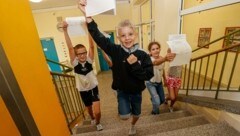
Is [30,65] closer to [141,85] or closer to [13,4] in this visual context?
[13,4]

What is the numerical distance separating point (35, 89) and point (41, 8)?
677 cm

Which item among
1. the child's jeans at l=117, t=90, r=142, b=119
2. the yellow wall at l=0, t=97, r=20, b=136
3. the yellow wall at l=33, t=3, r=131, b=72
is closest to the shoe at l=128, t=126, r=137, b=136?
the child's jeans at l=117, t=90, r=142, b=119

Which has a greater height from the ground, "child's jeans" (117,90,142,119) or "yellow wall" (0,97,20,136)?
"yellow wall" (0,97,20,136)

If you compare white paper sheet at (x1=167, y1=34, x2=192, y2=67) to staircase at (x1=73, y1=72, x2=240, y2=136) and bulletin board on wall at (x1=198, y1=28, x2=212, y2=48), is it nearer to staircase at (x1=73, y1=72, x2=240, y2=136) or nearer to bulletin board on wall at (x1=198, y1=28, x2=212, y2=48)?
staircase at (x1=73, y1=72, x2=240, y2=136)

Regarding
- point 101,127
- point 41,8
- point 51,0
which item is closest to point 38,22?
point 41,8

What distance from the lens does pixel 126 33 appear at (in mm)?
1426

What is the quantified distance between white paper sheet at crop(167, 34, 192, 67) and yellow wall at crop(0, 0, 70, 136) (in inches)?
57.8

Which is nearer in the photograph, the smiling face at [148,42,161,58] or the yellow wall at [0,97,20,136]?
the yellow wall at [0,97,20,136]

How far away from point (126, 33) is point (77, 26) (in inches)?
18.8

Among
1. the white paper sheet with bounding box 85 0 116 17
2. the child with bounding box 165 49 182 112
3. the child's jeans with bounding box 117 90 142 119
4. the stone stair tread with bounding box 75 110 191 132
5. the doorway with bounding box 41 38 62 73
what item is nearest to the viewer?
the white paper sheet with bounding box 85 0 116 17

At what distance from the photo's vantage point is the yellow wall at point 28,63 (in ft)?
3.18

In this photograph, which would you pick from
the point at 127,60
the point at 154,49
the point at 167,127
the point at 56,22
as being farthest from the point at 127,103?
the point at 56,22

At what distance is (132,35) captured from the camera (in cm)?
145

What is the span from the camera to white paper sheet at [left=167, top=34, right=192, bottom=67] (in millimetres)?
1974
